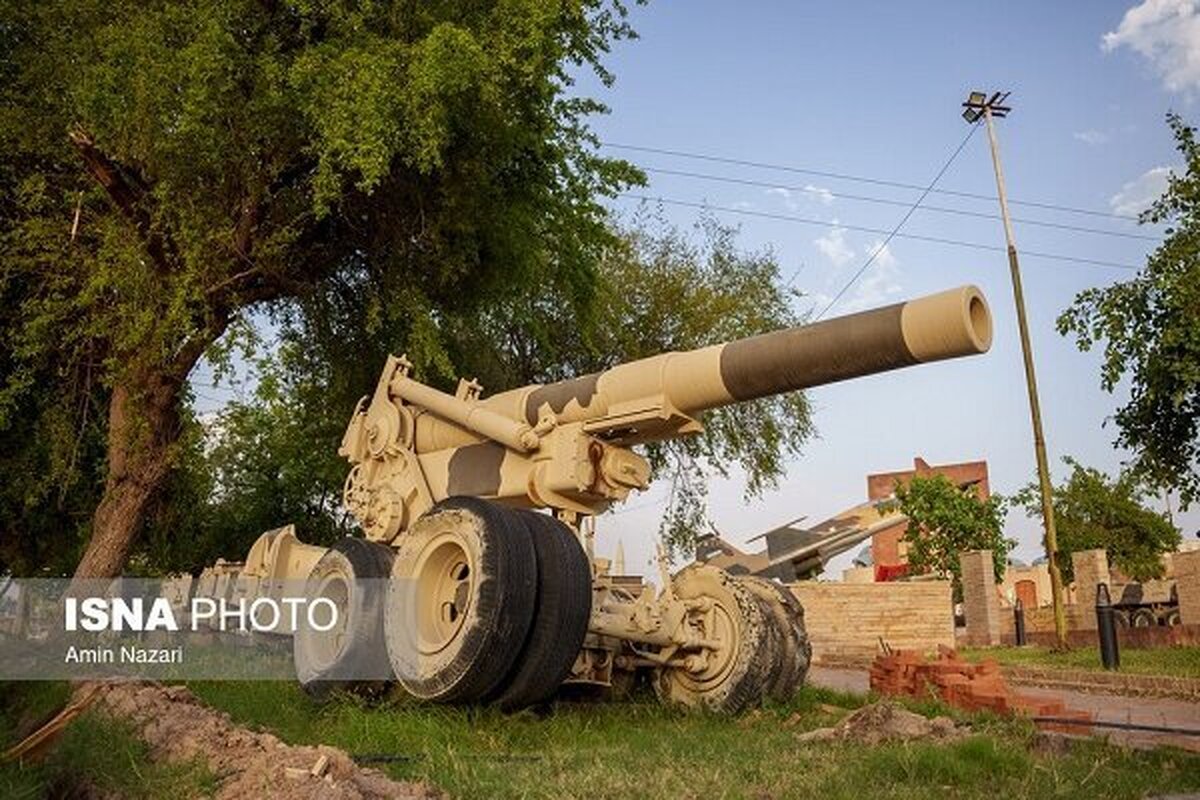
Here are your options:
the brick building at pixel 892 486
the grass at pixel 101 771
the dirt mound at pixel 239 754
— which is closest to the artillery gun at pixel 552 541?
the dirt mound at pixel 239 754

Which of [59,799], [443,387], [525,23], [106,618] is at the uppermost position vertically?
[525,23]

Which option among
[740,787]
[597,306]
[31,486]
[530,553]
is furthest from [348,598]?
[597,306]

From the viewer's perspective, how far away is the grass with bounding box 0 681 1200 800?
4949 mm

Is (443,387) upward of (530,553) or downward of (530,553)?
upward

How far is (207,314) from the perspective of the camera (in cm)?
1148

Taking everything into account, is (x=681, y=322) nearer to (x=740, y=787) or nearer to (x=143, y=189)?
(x=143, y=189)

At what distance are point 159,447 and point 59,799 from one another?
7.57 meters

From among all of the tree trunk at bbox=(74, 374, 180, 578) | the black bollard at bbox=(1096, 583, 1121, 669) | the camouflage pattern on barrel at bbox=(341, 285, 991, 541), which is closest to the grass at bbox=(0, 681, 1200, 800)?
the camouflage pattern on barrel at bbox=(341, 285, 991, 541)

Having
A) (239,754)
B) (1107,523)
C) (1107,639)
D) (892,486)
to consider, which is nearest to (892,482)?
(892,486)

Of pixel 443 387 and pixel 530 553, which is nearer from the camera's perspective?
pixel 530 553

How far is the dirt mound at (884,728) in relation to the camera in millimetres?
6445

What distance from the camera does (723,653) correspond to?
8.81m

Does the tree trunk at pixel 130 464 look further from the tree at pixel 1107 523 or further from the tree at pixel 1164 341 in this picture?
the tree at pixel 1107 523

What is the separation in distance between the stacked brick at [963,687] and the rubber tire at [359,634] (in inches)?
176
